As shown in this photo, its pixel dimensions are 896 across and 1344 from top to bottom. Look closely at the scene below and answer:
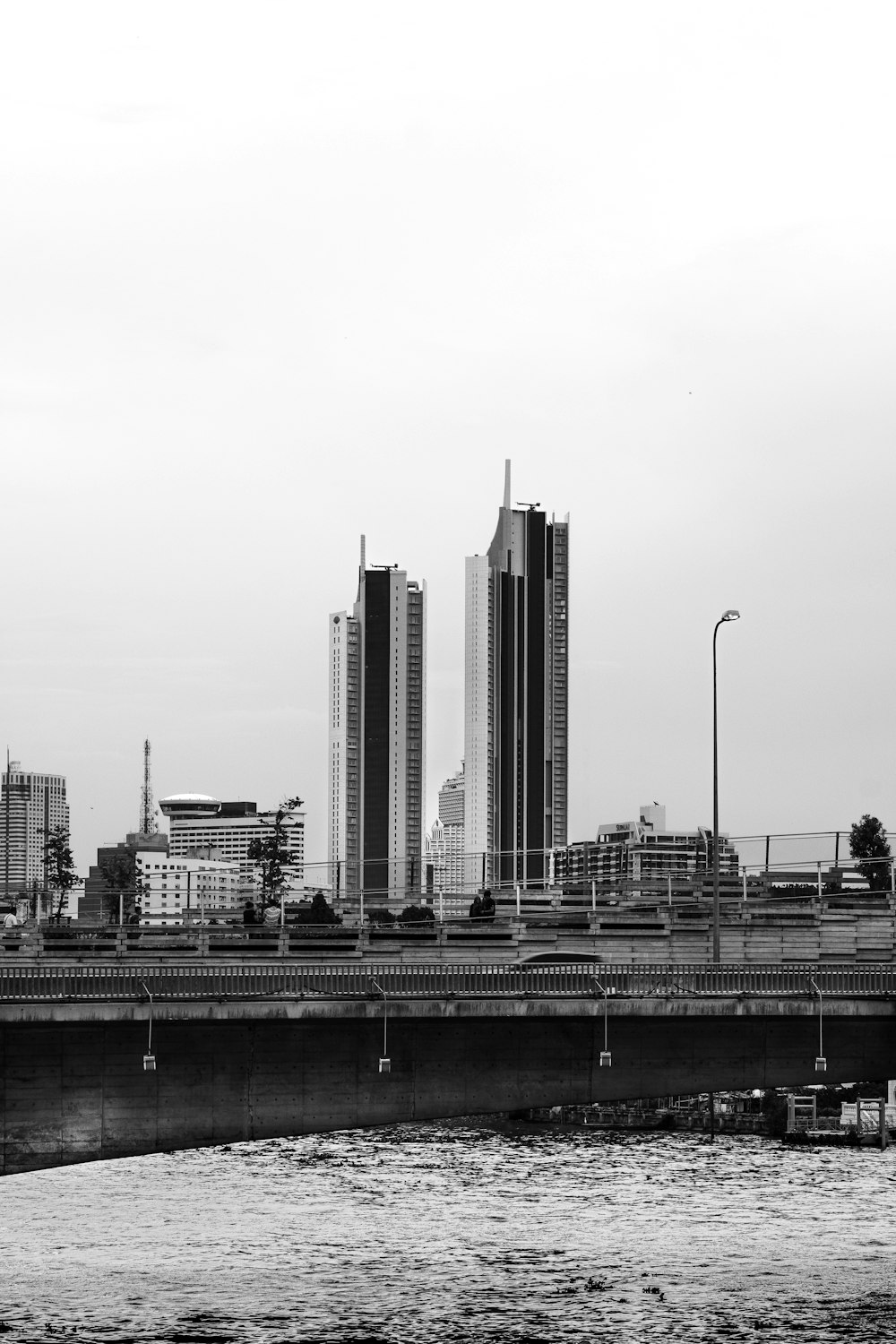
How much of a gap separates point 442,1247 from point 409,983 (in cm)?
2238

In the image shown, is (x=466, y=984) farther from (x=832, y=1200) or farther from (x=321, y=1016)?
(x=832, y=1200)

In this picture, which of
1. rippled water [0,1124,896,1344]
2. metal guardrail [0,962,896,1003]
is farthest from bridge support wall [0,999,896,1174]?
rippled water [0,1124,896,1344]

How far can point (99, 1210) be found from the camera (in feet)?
231

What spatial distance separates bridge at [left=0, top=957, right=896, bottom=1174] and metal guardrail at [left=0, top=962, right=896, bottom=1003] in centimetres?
5

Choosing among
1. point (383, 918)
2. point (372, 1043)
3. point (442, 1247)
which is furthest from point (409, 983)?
point (383, 918)

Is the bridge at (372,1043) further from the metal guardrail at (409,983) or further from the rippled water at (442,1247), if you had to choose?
the rippled water at (442,1247)

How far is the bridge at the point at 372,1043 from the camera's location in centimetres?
4166

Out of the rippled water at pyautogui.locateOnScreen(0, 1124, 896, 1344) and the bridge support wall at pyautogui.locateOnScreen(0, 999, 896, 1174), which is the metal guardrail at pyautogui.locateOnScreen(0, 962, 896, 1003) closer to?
the bridge support wall at pyautogui.locateOnScreen(0, 999, 896, 1174)

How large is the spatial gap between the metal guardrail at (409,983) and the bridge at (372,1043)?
5 centimetres

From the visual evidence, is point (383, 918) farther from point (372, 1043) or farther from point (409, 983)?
point (409, 983)

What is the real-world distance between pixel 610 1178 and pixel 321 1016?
166 feet

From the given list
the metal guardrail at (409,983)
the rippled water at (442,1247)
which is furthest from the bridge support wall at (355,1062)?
the rippled water at (442,1247)

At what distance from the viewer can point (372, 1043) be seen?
4391cm

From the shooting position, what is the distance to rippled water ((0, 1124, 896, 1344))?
47.5 metres
